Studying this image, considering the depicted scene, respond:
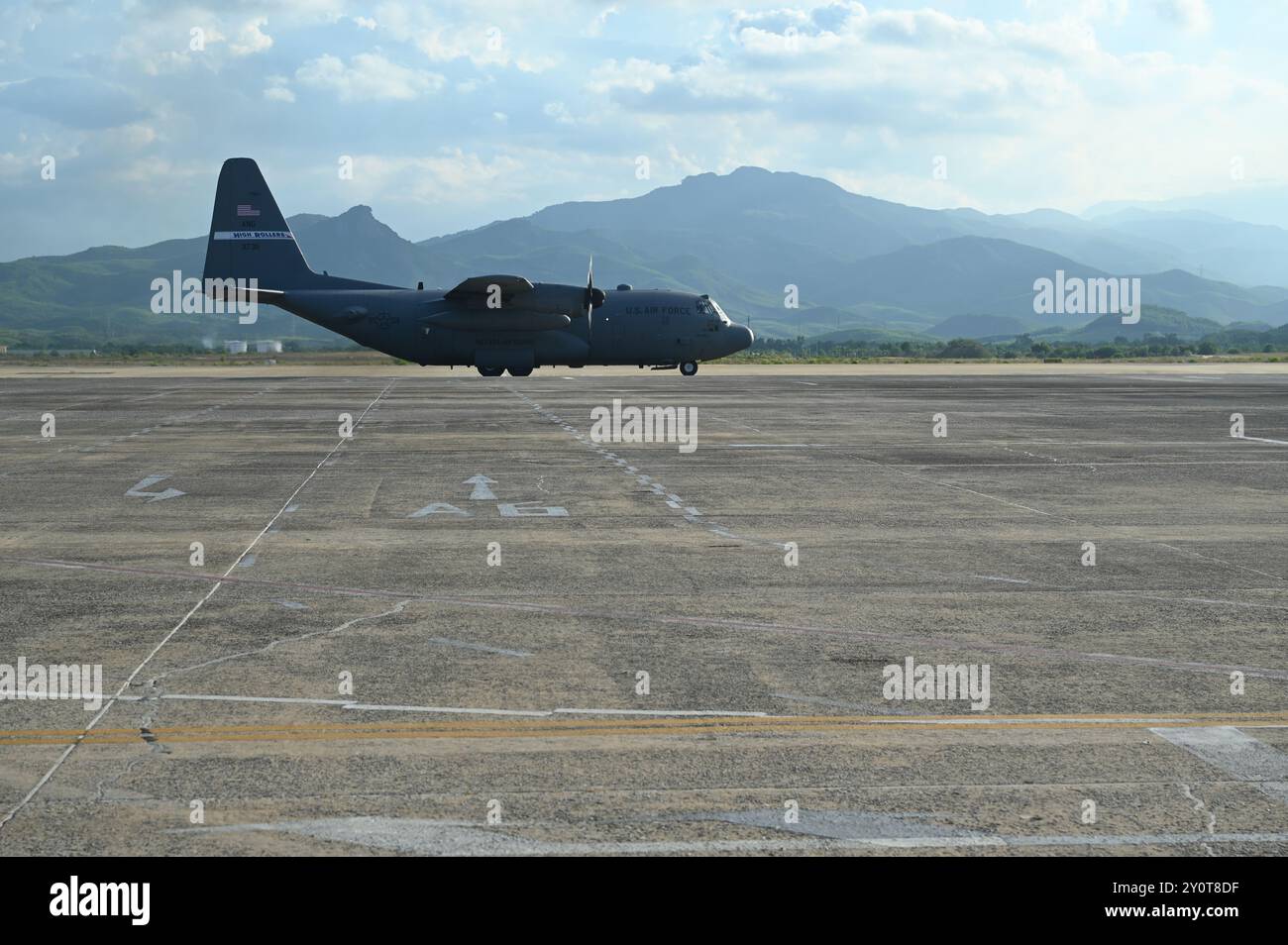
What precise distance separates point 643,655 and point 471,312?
157ft

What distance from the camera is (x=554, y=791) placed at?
24.8 feet

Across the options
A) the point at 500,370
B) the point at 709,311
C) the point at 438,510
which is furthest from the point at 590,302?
the point at 438,510

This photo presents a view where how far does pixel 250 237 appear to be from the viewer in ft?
201

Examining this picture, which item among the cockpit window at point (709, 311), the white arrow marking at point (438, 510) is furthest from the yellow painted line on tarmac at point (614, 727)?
the cockpit window at point (709, 311)

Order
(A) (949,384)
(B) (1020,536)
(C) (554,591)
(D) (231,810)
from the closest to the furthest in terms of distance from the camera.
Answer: (D) (231,810) → (C) (554,591) → (B) (1020,536) → (A) (949,384)

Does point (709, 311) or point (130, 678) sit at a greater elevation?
point (709, 311)

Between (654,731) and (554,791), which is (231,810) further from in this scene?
(654,731)

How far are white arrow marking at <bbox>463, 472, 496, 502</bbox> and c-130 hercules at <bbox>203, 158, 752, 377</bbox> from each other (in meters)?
30.7

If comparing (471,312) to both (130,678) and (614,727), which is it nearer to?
(130,678)

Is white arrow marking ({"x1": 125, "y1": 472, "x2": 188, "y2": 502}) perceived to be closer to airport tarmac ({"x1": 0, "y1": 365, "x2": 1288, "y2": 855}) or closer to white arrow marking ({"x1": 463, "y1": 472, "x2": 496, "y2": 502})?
airport tarmac ({"x1": 0, "y1": 365, "x2": 1288, "y2": 855})

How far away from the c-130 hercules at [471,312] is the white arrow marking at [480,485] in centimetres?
3075
